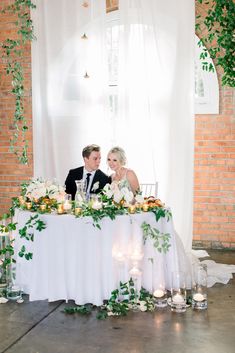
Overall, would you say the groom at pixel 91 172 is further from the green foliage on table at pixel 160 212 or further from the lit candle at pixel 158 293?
the lit candle at pixel 158 293

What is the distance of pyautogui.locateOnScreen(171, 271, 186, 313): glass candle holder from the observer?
376 cm

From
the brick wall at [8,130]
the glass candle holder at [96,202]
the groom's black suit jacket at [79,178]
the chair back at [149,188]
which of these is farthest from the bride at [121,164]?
the brick wall at [8,130]

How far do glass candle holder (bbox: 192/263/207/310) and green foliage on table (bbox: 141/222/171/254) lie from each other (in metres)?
0.28

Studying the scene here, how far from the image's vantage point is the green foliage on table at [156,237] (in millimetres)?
3854

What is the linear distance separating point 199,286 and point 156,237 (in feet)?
1.62

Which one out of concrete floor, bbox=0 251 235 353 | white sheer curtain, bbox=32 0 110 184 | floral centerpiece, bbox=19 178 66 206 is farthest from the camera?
white sheer curtain, bbox=32 0 110 184

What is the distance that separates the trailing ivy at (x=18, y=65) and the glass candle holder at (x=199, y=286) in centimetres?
302

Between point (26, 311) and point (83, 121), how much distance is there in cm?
248

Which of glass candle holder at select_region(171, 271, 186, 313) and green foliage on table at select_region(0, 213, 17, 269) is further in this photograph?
green foliage on table at select_region(0, 213, 17, 269)

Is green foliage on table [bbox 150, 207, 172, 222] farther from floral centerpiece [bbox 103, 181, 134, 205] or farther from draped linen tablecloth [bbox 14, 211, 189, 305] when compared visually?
floral centerpiece [bbox 103, 181, 134, 205]

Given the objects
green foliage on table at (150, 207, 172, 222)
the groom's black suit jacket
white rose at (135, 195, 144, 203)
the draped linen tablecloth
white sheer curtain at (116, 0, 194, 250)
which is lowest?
the draped linen tablecloth

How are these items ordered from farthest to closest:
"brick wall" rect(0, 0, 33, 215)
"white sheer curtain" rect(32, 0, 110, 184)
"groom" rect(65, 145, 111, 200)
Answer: "brick wall" rect(0, 0, 33, 215) < "white sheer curtain" rect(32, 0, 110, 184) < "groom" rect(65, 145, 111, 200)

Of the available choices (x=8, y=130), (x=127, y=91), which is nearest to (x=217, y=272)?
(x=127, y=91)

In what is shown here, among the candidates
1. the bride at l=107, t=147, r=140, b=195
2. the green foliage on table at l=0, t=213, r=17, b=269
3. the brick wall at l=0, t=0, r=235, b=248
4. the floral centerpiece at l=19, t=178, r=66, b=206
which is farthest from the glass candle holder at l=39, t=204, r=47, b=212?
the brick wall at l=0, t=0, r=235, b=248
